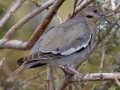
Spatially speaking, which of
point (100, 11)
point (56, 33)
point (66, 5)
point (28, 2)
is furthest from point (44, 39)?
point (66, 5)

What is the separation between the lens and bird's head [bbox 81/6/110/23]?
5.63 metres

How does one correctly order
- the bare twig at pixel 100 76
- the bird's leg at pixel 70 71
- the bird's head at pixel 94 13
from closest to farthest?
the bare twig at pixel 100 76
the bird's leg at pixel 70 71
the bird's head at pixel 94 13

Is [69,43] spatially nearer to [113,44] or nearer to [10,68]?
[113,44]

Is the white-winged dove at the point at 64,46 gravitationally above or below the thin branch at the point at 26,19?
below

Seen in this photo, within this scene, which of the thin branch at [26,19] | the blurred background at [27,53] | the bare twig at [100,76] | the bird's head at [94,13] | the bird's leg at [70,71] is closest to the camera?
the bare twig at [100,76]

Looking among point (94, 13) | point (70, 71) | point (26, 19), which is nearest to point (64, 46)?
point (70, 71)

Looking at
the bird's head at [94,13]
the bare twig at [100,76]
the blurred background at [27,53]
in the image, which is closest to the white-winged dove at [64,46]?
the bird's head at [94,13]

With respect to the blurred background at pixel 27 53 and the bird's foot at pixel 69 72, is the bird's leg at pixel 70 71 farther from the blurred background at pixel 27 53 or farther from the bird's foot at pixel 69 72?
the blurred background at pixel 27 53

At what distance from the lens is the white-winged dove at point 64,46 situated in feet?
16.1

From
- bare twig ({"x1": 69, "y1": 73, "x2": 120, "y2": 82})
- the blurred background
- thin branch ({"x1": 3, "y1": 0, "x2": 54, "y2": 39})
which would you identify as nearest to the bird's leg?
bare twig ({"x1": 69, "y1": 73, "x2": 120, "y2": 82})

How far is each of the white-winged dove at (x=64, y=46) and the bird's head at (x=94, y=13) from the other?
25mm

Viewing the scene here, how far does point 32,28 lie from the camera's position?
800 cm

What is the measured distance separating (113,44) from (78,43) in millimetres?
434

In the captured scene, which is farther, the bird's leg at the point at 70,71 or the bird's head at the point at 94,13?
the bird's head at the point at 94,13
